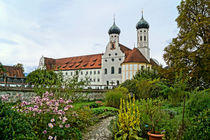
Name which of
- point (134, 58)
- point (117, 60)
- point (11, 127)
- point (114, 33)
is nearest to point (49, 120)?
point (11, 127)

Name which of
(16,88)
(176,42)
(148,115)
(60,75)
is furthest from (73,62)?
(148,115)

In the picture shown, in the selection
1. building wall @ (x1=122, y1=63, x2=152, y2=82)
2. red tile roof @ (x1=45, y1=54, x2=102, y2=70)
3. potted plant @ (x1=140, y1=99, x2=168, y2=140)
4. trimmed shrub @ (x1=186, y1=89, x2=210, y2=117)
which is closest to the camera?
potted plant @ (x1=140, y1=99, x2=168, y2=140)

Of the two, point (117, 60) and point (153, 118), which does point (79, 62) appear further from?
point (153, 118)

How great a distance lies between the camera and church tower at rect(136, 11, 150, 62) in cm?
4423

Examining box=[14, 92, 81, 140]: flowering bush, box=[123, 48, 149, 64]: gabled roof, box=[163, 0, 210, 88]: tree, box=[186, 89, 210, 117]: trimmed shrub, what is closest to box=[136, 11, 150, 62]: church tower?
box=[123, 48, 149, 64]: gabled roof

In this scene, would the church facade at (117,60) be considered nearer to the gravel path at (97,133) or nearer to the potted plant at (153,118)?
the gravel path at (97,133)

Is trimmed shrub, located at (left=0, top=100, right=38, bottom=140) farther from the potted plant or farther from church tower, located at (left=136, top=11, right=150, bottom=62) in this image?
church tower, located at (left=136, top=11, right=150, bottom=62)

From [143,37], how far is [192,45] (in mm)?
29552

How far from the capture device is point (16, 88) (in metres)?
17.0

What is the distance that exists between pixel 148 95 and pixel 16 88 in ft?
38.8

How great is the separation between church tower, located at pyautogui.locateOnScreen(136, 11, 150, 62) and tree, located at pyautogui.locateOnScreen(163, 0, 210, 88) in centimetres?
2710

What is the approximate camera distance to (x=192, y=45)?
1548 cm

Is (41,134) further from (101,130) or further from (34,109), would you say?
(101,130)

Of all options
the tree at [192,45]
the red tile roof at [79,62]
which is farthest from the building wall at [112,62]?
the tree at [192,45]
